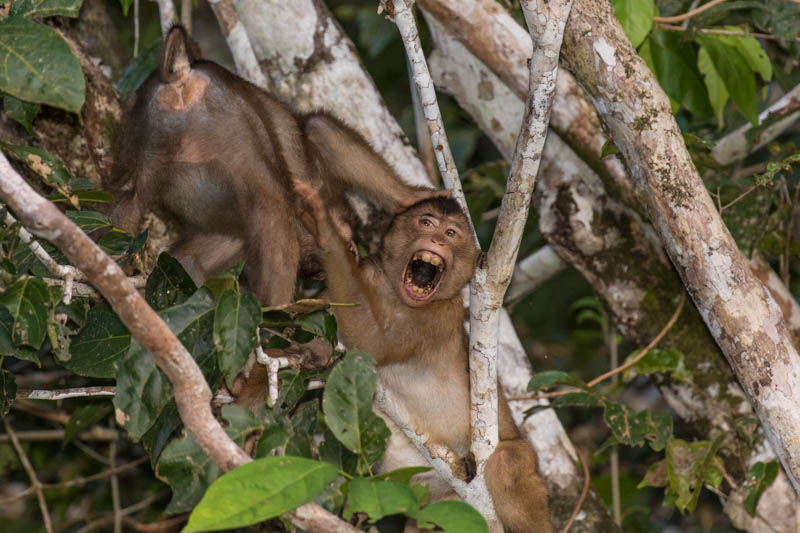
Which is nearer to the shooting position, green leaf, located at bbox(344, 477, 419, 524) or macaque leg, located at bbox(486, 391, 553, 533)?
green leaf, located at bbox(344, 477, 419, 524)

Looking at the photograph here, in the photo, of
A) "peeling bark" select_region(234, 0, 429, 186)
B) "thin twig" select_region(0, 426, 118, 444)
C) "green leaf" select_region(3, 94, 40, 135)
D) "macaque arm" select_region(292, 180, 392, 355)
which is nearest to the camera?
"green leaf" select_region(3, 94, 40, 135)

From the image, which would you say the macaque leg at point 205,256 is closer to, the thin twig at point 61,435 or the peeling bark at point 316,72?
the peeling bark at point 316,72

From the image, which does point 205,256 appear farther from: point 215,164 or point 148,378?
point 148,378

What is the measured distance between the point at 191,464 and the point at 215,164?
4.55 feet

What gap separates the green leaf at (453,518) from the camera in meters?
2.11

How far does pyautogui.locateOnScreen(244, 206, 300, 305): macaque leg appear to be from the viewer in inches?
134

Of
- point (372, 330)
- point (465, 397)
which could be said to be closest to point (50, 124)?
point (372, 330)

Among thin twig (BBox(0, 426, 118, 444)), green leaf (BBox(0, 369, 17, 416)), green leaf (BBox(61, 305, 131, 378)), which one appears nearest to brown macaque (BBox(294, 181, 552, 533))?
green leaf (BBox(61, 305, 131, 378))

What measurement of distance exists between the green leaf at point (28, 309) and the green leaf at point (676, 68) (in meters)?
3.01

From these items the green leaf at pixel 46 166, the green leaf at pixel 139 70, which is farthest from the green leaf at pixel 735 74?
the green leaf at pixel 46 166

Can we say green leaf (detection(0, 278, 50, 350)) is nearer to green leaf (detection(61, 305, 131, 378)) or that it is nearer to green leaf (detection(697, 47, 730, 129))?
green leaf (detection(61, 305, 131, 378))

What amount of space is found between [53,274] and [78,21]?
2654 millimetres

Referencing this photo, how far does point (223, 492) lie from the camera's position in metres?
1.92

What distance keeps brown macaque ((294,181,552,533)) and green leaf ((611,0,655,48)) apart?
3.36ft
